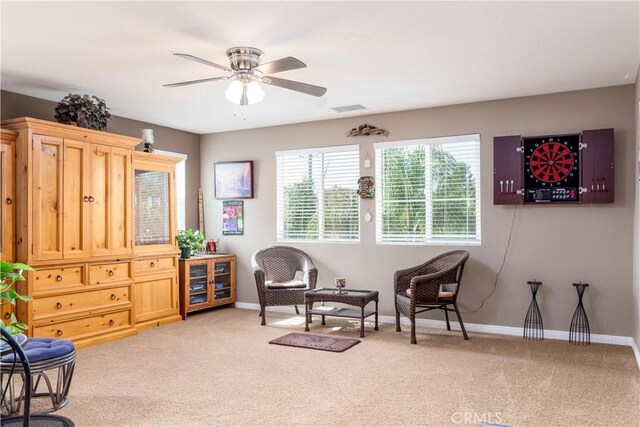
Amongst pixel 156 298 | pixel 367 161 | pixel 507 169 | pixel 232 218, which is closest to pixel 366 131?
pixel 367 161

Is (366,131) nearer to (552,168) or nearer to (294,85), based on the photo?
(552,168)

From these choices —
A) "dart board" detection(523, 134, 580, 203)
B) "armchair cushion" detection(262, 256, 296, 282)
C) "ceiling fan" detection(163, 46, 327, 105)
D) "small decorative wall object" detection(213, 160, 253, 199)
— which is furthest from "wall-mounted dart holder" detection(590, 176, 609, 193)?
"small decorative wall object" detection(213, 160, 253, 199)

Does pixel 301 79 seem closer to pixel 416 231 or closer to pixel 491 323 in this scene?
pixel 416 231

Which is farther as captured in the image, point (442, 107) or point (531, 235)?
point (442, 107)

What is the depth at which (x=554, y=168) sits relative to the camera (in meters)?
5.12

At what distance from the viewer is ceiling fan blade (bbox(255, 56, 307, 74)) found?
3451 mm

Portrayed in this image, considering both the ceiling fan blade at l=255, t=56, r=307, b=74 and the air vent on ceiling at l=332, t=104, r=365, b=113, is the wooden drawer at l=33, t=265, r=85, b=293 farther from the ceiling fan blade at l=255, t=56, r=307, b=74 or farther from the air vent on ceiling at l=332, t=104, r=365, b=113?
the air vent on ceiling at l=332, t=104, r=365, b=113

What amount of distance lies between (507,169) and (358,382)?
2.89 meters

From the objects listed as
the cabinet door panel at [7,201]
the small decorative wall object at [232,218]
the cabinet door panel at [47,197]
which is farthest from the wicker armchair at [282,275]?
the cabinet door panel at [7,201]

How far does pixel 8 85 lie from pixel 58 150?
83 centimetres

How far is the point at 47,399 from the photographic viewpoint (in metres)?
3.45

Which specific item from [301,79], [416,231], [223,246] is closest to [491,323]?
[416,231]

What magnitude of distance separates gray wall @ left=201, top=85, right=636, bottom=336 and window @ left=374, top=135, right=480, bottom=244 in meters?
0.11

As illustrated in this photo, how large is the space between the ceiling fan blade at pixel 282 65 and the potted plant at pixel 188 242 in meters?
3.35
